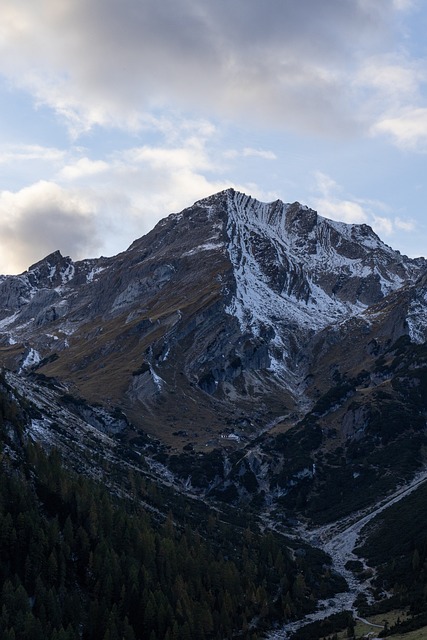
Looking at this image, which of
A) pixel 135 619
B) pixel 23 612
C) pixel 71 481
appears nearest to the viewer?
pixel 23 612

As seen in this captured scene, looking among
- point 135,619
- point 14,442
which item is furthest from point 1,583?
point 14,442

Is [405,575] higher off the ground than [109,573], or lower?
lower

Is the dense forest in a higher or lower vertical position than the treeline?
higher

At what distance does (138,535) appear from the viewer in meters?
160

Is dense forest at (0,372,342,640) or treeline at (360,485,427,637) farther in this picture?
treeline at (360,485,427,637)

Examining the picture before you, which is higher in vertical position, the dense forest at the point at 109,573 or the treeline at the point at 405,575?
the dense forest at the point at 109,573

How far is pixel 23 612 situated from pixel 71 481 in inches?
2123

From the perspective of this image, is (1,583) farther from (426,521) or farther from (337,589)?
(426,521)

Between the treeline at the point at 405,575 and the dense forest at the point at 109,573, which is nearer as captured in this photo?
the dense forest at the point at 109,573

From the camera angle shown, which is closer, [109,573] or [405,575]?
[109,573]

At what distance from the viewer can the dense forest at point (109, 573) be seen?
124625mm

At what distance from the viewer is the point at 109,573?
137625 mm

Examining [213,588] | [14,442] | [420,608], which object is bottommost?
[420,608]

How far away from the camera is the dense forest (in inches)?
4906
